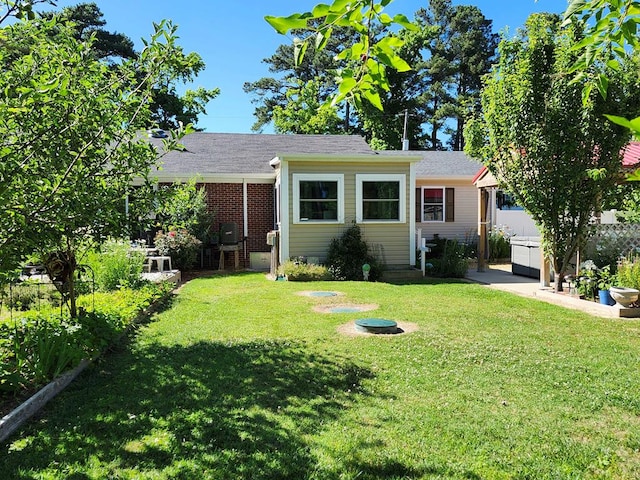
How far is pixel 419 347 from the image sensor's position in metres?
5.81

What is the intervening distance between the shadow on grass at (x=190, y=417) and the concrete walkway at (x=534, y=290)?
5266 millimetres

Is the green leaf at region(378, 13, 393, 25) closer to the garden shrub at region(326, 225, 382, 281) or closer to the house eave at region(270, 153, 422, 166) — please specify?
the garden shrub at region(326, 225, 382, 281)

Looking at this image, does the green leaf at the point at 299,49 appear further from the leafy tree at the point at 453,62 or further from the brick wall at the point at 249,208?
the leafy tree at the point at 453,62

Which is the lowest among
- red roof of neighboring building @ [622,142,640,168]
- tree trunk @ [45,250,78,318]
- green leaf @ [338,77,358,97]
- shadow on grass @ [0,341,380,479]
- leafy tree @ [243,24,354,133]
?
shadow on grass @ [0,341,380,479]

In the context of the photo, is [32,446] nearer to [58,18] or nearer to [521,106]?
[58,18]

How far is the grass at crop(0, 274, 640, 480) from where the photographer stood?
3068 millimetres

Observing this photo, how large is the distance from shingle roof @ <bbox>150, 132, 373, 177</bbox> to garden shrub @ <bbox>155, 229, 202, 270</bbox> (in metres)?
2.27

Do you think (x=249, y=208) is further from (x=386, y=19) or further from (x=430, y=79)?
(x=430, y=79)

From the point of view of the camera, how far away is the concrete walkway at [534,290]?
7889 millimetres

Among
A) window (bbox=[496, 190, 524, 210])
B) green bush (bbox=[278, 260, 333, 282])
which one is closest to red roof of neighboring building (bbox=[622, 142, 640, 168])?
green bush (bbox=[278, 260, 333, 282])

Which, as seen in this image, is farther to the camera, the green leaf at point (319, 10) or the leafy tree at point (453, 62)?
the leafy tree at point (453, 62)

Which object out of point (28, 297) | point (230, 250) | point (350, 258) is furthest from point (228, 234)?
point (28, 297)

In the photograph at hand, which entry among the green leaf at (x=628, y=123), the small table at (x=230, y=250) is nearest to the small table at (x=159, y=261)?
the small table at (x=230, y=250)

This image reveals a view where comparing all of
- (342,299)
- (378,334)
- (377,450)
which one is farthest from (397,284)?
(377,450)
